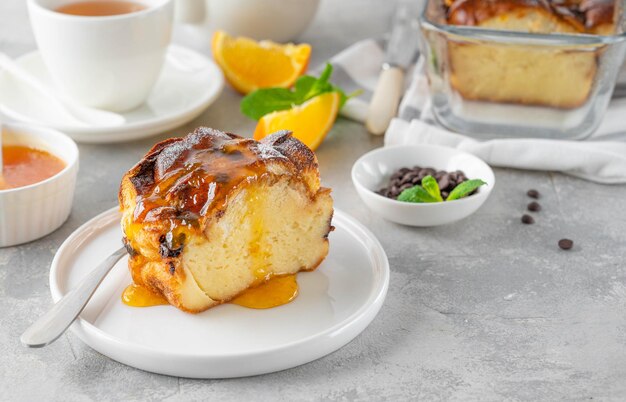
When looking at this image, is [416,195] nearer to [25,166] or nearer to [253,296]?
[253,296]

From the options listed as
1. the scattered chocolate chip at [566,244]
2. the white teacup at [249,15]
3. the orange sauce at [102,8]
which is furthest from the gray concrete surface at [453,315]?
the white teacup at [249,15]

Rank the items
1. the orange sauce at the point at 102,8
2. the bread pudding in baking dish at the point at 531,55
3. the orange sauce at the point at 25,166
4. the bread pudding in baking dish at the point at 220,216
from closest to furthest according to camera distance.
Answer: the bread pudding in baking dish at the point at 220,216 → the orange sauce at the point at 25,166 → the bread pudding in baking dish at the point at 531,55 → the orange sauce at the point at 102,8

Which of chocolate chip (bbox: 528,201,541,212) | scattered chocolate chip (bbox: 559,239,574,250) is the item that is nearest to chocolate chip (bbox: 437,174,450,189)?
chocolate chip (bbox: 528,201,541,212)

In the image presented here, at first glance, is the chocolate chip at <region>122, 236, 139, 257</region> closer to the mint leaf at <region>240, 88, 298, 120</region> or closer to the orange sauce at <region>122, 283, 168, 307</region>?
the orange sauce at <region>122, 283, 168, 307</region>

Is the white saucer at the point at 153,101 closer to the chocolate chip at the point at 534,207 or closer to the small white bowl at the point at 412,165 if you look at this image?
the small white bowl at the point at 412,165

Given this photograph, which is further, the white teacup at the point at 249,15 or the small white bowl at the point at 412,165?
the white teacup at the point at 249,15

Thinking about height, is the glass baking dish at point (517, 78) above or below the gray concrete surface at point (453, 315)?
above

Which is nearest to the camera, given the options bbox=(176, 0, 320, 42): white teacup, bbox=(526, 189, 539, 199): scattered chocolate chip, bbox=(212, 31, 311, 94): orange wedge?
bbox=(526, 189, 539, 199): scattered chocolate chip

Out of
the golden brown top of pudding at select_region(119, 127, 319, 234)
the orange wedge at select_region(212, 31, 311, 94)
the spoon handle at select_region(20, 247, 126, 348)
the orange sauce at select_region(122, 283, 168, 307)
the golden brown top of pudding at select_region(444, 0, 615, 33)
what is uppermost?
the golden brown top of pudding at select_region(444, 0, 615, 33)
